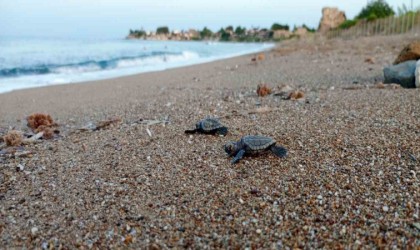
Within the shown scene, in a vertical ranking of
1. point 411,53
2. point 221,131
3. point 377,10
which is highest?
point 377,10

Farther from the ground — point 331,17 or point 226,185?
point 331,17

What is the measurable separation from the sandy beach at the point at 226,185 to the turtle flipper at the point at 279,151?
51 millimetres

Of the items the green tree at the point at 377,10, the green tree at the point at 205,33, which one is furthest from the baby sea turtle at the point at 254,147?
the green tree at the point at 205,33

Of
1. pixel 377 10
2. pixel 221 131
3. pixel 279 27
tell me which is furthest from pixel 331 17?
pixel 221 131

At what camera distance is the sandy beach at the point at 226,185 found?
2.04m

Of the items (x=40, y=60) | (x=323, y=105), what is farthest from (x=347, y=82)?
(x=40, y=60)

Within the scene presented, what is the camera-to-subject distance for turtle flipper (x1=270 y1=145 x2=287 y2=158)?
9.79ft

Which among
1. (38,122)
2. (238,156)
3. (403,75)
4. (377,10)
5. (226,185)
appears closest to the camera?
(226,185)

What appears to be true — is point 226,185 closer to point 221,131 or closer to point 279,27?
point 221,131

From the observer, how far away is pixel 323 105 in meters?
4.85

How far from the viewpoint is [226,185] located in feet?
8.54

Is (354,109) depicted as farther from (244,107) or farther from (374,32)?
(374,32)

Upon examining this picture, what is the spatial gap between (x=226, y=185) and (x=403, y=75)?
464 centimetres

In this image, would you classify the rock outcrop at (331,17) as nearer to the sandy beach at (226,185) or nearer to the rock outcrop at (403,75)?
the rock outcrop at (403,75)
